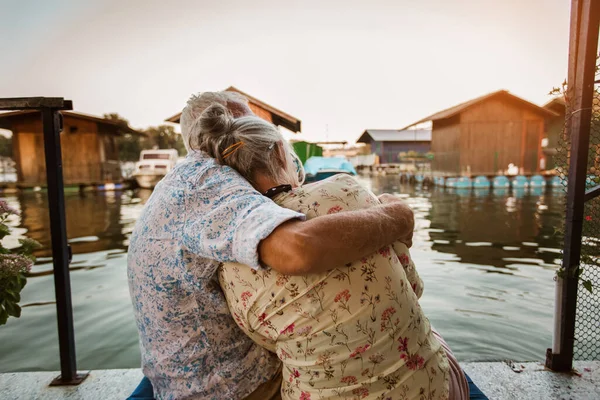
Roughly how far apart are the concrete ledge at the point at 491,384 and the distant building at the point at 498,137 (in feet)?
73.3

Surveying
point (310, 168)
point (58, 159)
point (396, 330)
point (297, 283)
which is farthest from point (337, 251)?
point (310, 168)

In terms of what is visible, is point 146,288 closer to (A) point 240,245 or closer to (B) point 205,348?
(B) point 205,348

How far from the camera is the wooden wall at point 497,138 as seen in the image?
23.1 meters

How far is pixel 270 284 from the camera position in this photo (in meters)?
1.05

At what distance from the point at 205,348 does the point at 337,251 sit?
21.8 inches

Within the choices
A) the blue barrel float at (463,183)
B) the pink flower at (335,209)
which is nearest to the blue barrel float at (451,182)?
the blue barrel float at (463,183)

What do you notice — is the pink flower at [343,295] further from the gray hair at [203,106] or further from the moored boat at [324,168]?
the moored boat at [324,168]

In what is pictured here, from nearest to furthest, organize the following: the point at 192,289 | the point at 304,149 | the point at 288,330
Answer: the point at 288,330 < the point at 192,289 < the point at 304,149

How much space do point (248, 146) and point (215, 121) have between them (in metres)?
0.18

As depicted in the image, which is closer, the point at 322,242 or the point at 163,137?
the point at 322,242

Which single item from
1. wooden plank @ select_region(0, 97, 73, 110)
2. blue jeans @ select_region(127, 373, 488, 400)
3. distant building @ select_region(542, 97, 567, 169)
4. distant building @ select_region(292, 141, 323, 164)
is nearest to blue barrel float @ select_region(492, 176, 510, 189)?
distant building @ select_region(542, 97, 567, 169)

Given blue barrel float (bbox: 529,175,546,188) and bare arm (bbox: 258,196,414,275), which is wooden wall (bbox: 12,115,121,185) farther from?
bare arm (bbox: 258,196,414,275)

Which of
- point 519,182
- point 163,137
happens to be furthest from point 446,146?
point 163,137

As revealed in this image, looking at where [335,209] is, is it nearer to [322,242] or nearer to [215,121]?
[322,242]
